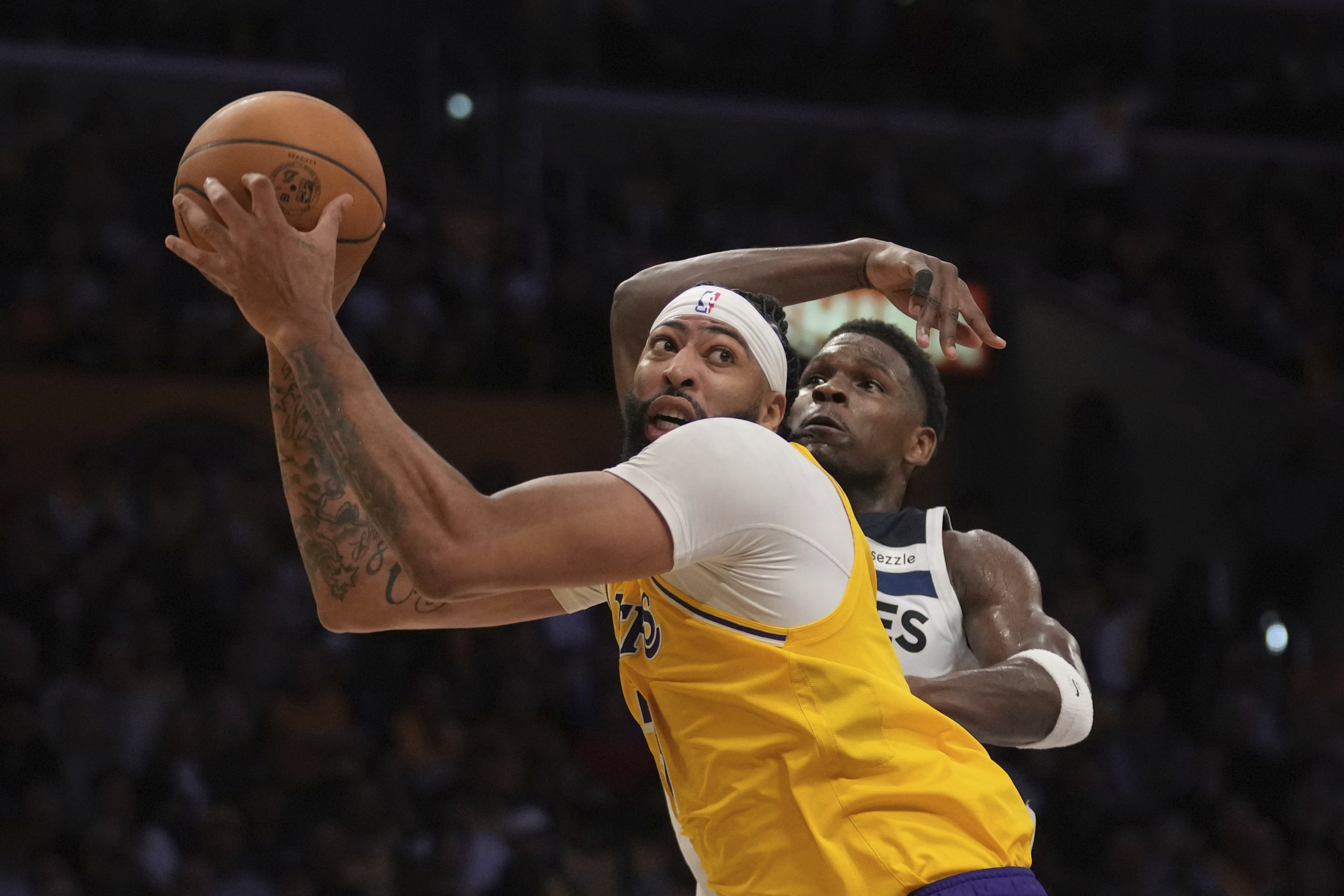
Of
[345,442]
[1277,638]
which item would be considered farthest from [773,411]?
[1277,638]

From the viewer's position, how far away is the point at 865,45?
15523mm

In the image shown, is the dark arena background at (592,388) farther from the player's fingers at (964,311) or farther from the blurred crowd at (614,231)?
the player's fingers at (964,311)

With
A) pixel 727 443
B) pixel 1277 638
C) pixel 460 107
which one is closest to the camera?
pixel 727 443

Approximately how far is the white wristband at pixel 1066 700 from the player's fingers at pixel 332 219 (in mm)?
1760

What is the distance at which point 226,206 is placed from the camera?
8.68 feet

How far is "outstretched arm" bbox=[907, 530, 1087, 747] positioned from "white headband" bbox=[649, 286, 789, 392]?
0.73 meters

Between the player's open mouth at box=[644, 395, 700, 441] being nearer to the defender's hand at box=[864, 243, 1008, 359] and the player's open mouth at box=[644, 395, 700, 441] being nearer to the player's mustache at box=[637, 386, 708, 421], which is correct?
the player's mustache at box=[637, 386, 708, 421]

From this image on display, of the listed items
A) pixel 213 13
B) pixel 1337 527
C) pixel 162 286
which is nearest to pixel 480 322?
pixel 162 286

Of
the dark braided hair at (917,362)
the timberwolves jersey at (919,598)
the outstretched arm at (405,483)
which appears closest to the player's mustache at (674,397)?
the outstretched arm at (405,483)

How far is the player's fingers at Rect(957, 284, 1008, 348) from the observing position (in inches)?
130

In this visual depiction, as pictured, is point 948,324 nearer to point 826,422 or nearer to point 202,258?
point 826,422

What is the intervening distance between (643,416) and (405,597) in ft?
2.32

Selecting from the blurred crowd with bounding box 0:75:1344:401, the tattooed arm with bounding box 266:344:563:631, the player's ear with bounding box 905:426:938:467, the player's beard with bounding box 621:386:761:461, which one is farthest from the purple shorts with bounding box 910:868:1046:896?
the blurred crowd with bounding box 0:75:1344:401

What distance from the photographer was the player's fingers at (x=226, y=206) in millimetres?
2637
